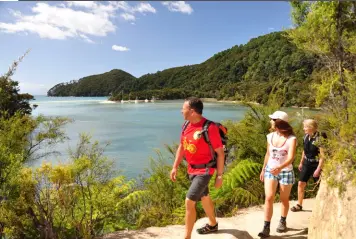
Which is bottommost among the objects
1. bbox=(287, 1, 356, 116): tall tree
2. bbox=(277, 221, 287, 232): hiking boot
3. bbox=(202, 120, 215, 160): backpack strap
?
bbox=(277, 221, 287, 232): hiking boot

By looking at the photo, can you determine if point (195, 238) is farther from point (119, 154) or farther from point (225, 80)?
point (225, 80)

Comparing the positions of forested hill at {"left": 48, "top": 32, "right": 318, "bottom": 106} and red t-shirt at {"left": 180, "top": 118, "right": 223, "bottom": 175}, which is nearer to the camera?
red t-shirt at {"left": 180, "top": 118, "right": 223, "bottom": 175}

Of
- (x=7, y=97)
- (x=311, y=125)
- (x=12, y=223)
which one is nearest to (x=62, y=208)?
(x=12, y=223)

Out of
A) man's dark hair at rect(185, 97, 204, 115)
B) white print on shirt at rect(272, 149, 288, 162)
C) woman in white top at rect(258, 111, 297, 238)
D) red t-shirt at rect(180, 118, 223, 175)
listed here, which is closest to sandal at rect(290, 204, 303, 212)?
woman in white top at rect(258, 111, 297, 238)

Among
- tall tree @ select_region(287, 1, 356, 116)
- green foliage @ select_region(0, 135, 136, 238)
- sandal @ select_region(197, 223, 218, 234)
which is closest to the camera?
sandal @ select_region(197, 223, 218, 234)

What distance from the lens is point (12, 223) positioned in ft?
14.6

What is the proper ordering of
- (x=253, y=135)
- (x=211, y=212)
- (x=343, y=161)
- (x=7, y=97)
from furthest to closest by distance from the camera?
(x=253, y=135), (x=7, y=97), (x=211, y=212), (x=343, y=161)

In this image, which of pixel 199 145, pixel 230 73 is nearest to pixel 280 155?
pixel 199 145

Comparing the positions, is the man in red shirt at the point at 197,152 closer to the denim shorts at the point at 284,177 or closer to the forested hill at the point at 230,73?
the denim shorts at the point at 284,177

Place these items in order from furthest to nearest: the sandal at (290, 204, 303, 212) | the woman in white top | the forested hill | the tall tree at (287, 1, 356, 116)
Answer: the forested hill → the sandal at (290, 204, 303, 212) → the tall tree at (287, 1, 356, 116) → the woman in white top

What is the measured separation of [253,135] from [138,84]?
176 metres

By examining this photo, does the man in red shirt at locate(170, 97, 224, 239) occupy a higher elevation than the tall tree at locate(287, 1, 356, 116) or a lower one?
lower

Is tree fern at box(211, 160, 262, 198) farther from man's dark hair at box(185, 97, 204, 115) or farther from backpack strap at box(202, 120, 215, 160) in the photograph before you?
man's dark hair at box(185, 97, 204, 115)

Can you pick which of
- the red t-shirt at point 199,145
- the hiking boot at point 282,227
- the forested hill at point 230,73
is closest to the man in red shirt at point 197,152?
the red t-shirt at point 199,145
